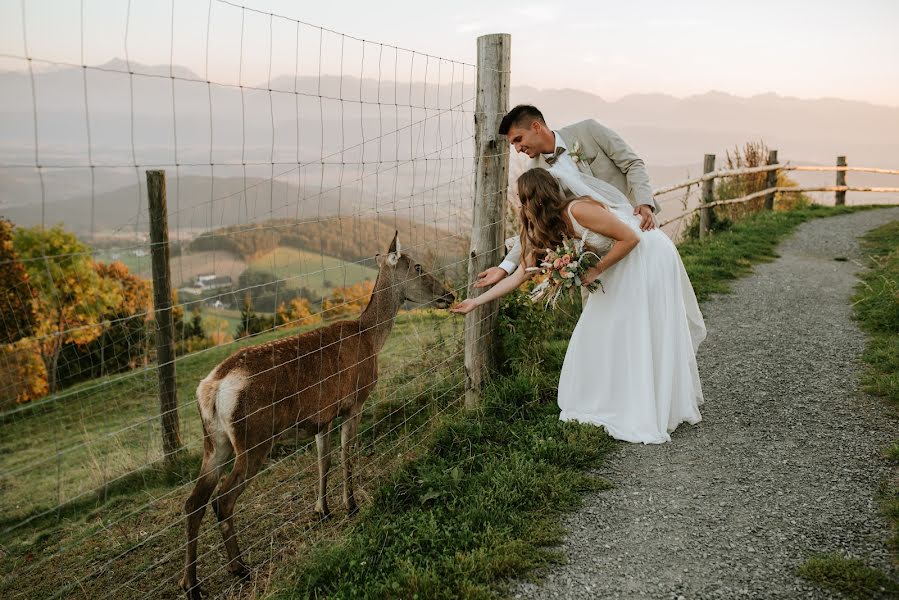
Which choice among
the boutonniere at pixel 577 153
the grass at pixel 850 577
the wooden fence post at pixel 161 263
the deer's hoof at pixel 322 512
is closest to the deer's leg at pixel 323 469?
the deer's hoof at pixel 322 512

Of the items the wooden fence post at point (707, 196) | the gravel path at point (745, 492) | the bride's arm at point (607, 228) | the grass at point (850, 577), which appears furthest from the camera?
the wooden fence post at point (707, 196)

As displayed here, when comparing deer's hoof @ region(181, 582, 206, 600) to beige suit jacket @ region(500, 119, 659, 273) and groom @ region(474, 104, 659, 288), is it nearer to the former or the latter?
groom @ region(474, 104, 659, 288)

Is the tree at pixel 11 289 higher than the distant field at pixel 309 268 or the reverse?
the reverse

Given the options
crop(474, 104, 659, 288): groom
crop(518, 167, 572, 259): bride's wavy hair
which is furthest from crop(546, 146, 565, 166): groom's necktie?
crop(518, 167, 572, 259): bride's wavy hair

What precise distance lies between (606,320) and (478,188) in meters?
1.56

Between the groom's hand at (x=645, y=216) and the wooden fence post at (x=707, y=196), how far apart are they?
952cm

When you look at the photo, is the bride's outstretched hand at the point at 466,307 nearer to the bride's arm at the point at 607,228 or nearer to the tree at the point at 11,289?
the bride's arm at the point at 607,228

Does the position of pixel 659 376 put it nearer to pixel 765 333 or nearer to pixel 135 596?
pixel 765 333

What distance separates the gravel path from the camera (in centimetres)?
334

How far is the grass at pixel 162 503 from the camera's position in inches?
185

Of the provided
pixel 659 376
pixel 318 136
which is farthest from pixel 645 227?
pixel 318 136

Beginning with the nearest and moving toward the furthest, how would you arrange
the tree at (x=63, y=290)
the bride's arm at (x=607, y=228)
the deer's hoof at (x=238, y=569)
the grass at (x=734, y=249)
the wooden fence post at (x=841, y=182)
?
the deer's hoof at (x=238, y=569), the bride's arm at (x=607, y=228), the grass at (x=734, y=249), the tree at (x=63, y=290), the wooden fence post at (x=841, y=182)

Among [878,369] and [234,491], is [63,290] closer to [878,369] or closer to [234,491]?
[234,491]

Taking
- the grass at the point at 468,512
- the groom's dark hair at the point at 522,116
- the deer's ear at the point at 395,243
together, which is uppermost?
the groom's dark hair at the point at 522,116
